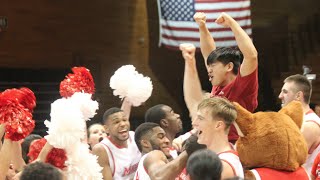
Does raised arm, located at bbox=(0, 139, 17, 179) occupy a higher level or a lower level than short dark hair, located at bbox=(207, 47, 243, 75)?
lower

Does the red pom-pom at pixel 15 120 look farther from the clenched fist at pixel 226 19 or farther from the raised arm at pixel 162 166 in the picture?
the clenched fist at pixel 226 19

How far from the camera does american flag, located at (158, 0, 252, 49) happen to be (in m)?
9.74

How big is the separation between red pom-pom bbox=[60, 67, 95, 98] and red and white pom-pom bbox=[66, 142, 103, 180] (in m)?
0.69

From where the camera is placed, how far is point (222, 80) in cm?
418

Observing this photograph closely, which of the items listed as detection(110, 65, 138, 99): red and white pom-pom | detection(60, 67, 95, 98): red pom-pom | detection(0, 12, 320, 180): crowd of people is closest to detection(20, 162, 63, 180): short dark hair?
detection(0, 12, 320, 180): crowd of people

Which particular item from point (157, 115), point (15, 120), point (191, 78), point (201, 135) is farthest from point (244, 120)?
point (157, 115)

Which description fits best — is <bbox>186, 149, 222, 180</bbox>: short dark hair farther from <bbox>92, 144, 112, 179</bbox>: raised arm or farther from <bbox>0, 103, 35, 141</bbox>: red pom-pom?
<bbox>92, 144, 112, 179</bbox>: raised arm

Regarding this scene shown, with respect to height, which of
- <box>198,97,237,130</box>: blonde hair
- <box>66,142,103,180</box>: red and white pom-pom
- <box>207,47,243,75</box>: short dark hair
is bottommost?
<box>66,142,103,180</box>: red and white pom-pom

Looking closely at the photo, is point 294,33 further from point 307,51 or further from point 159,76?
point 159,76

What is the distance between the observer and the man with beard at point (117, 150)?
19.0 ft

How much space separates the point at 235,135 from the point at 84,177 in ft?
3.22

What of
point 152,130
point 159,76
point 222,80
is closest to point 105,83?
point 159,76

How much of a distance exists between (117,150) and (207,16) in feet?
14.4

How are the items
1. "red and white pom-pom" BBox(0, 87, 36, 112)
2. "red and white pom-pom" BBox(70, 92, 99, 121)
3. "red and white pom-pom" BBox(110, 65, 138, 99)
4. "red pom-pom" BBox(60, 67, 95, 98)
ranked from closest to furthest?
"red and white pom-pom" BBox(0, 87, 36, 112)
"red and white pom-pom" BBox(70, 92, 99, 121)
"red pom-pom" BBox(60, 67, 95, 98)
"red and white pom-pom" BBox(110, 65, 138, 99)
